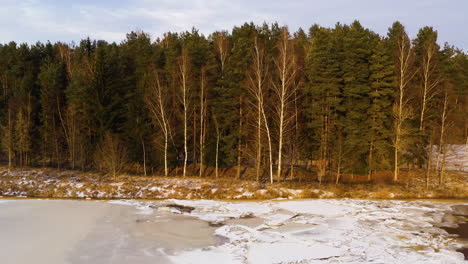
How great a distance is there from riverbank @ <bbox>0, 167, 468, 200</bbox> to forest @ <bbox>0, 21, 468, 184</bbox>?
168 cm

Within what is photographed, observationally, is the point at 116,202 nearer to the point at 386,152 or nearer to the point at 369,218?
the point at 369,218

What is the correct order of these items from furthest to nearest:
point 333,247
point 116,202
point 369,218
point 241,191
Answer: point 241,191
point 116,202
point 369,218
point 333,247

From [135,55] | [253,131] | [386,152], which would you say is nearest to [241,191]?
[253,131]

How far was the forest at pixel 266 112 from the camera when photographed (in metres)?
26.1

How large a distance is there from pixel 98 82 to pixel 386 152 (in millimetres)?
25549

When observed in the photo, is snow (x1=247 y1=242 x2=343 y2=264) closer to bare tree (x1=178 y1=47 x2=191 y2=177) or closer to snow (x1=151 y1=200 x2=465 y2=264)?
snow (x1=151 y1=200 x2=465 y2=264)

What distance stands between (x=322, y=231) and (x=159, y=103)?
19170mm

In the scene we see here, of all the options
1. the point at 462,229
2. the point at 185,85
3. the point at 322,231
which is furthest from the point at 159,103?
the point at 462,229

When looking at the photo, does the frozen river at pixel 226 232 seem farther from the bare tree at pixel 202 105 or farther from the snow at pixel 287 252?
the bare tree at pixel 202 105

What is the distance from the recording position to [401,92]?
26.1 m

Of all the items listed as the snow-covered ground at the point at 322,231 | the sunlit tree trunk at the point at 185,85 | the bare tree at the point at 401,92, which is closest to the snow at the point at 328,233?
the snow-covered ground at the point at 322,231

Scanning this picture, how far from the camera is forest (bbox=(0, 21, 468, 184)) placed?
26.1 m

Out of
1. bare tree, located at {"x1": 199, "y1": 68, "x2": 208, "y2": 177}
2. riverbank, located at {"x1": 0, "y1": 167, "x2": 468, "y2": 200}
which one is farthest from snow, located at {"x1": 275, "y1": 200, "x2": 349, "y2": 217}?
bare tree, located at {"x1": 199, "y1": 68, "x2": 208, "y2": 177}

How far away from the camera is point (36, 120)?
130ft
